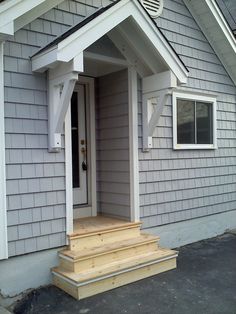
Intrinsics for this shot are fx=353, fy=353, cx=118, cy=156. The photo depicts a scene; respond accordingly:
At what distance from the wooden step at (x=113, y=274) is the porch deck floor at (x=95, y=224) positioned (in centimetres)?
52

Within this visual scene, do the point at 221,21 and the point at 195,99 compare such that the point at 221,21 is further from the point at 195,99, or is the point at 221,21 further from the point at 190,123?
the point at 190,123

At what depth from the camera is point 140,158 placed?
534 cm

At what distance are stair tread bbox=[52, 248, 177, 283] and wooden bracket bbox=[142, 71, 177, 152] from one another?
1569 millimetres

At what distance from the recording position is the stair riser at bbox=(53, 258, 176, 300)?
3867 mm

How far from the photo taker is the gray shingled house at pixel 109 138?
398 cm

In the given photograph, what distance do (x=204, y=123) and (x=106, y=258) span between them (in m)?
3.41

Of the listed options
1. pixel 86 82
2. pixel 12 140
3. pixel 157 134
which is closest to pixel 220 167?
pixel 157 134

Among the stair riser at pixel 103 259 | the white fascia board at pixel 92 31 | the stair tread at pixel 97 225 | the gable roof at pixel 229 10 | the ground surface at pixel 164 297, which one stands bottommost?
the ground surface at pixel 164 297

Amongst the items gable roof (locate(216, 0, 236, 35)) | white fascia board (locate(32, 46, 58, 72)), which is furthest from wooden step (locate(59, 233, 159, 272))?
gable roof (locate(216, 0, 236, 35))

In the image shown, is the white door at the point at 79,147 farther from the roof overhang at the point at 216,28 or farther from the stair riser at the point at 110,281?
the roof overhang at the point at 216,28

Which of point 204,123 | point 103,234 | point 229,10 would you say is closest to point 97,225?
point 103,234

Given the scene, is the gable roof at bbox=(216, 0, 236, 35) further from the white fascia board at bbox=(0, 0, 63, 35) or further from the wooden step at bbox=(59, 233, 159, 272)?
the wooden step at bbox=(59, 233, 159, 272)

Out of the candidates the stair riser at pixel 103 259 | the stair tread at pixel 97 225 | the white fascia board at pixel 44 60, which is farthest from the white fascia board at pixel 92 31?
the stair riser at pixel 103 259

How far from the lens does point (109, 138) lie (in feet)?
18.3
